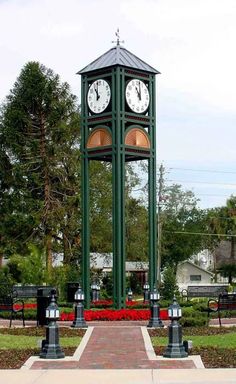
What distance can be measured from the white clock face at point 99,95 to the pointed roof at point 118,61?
0.52m

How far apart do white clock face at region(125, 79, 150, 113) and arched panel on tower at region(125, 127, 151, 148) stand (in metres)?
0.66

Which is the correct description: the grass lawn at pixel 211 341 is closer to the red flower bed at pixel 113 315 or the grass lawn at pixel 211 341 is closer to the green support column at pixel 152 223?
the red flower bed at pixel 113 315

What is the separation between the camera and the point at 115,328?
19312 millimetres

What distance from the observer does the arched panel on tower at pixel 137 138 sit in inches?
991

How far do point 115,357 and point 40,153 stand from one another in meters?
34.4

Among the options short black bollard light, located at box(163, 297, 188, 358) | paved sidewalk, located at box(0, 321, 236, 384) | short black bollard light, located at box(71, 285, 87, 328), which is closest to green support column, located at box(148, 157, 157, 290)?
short black bollard light, located at box(71, 285, 87, 328)

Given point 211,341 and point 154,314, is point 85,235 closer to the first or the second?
point 154,314

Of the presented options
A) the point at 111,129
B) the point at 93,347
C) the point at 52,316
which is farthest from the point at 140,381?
the point at 111,129

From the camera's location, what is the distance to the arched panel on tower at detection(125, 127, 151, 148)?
82.6 ft

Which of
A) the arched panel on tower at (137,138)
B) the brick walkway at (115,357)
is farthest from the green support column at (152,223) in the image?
the brick walkway at (115,357)

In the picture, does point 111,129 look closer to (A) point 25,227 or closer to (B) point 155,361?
Answer: (B) point 155,361

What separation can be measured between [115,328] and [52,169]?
28785 millimetres

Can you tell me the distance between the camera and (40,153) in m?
47.1

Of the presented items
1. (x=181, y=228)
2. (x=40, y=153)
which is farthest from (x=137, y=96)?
(x=181, y=228)
